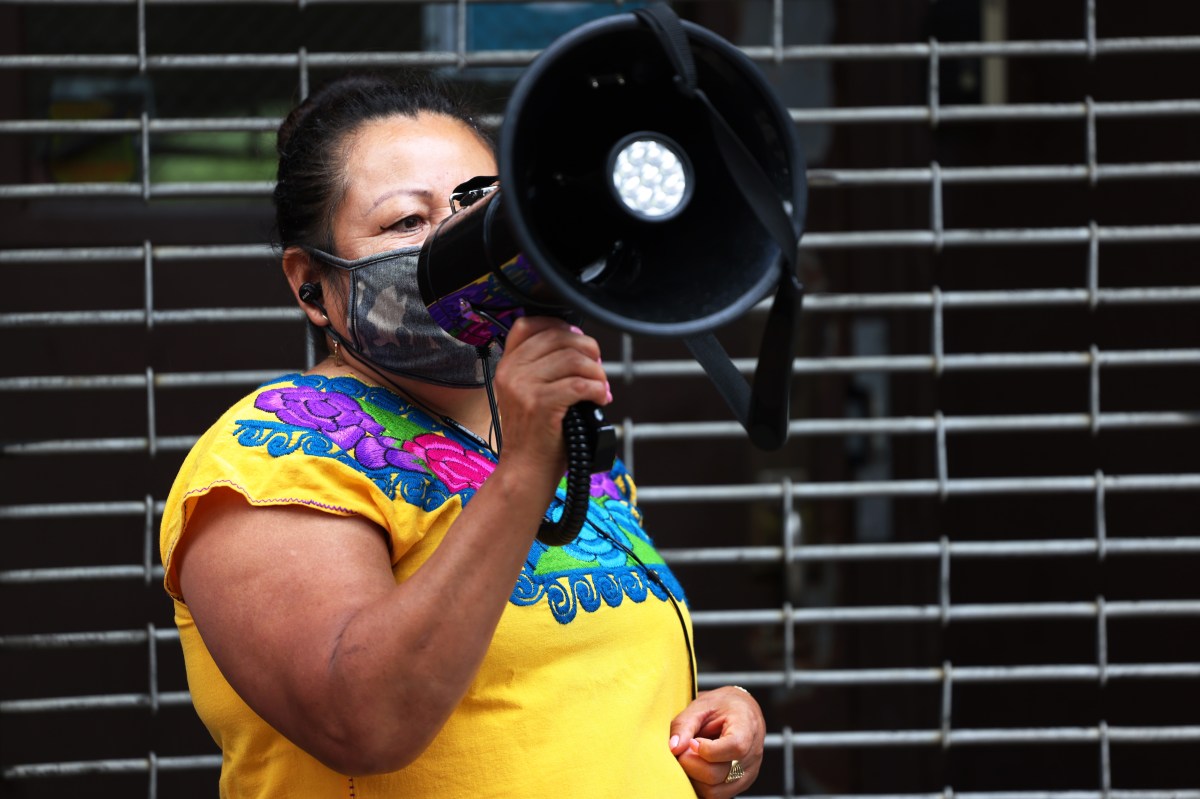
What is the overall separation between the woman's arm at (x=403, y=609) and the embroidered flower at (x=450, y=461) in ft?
0.72

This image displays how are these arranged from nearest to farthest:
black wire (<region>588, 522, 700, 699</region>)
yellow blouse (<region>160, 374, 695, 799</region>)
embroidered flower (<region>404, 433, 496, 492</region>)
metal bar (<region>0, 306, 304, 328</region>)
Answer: yellow blouse (<region>160, 374, 695, 799</region>), embroidered flower (<region>404, 433, 496, 492</region>), black wire (<region>588, 522, 700, 699</region>), metal bar (<region>0, 306, 304, 328</region>)

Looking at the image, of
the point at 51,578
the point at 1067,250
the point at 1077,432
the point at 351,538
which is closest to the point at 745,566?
the point at 1077,432

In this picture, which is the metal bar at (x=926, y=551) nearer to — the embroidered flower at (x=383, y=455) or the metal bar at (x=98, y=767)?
the metal bar at (x=98, y=767)

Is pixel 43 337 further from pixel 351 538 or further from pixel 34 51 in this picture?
pixel 351 538

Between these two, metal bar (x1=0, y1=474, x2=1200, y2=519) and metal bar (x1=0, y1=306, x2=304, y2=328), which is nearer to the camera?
metal bar (x1=0, y1=306, x2=304, y2=328)

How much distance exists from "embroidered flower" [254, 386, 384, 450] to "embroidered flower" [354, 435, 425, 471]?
1 centimetres

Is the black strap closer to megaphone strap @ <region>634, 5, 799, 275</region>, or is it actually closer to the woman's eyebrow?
megaphone strap @ <region>634, 5, 799, 275</region>

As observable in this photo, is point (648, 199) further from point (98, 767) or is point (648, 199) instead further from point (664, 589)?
point (98, 767)

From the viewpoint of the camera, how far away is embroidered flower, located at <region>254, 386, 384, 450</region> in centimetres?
139

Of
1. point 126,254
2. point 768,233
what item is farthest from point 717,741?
point 126,254

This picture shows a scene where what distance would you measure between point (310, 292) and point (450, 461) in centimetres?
32

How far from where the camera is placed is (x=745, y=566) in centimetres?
313

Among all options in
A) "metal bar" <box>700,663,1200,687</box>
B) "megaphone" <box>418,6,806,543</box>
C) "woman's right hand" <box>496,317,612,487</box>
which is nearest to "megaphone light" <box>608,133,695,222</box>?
"megaphone" <box>418,6,806,543</box>

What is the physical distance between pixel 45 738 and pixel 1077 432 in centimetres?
265
